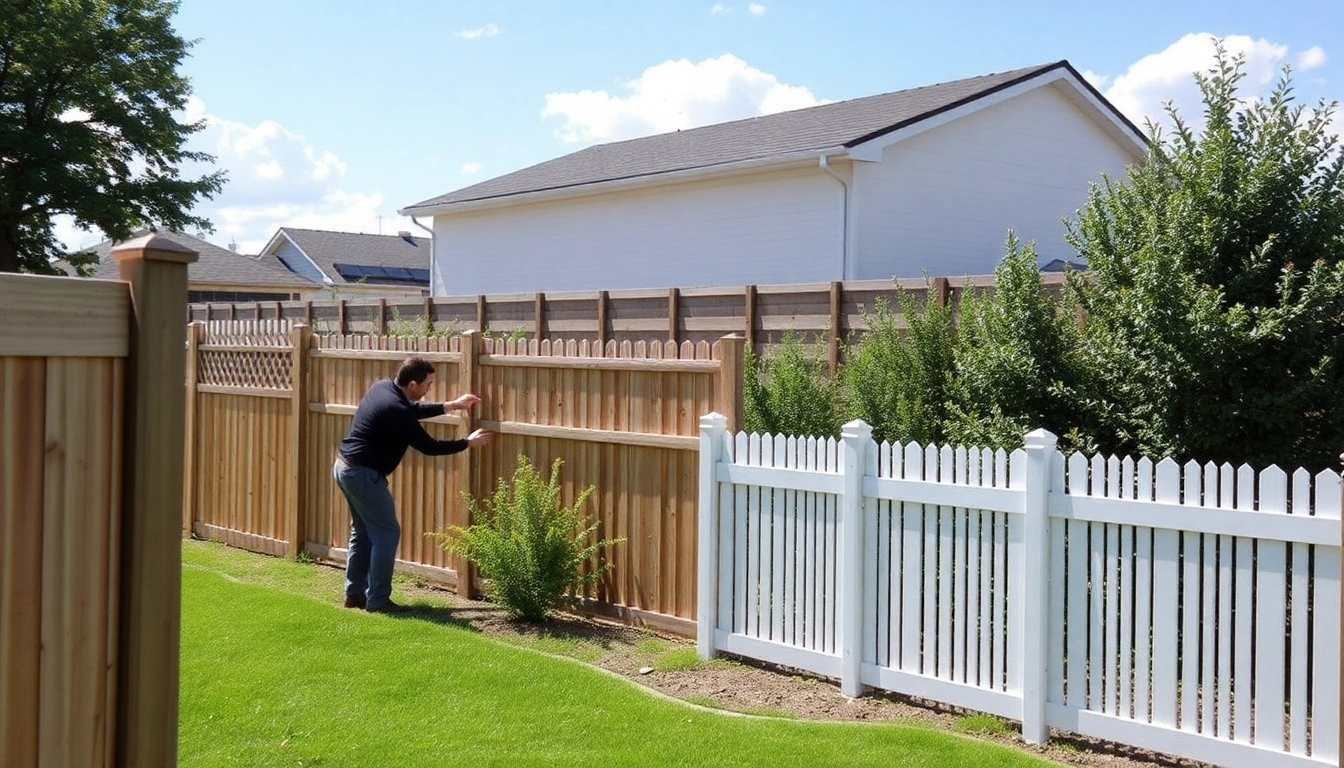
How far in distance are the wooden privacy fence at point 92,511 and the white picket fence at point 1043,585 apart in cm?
406

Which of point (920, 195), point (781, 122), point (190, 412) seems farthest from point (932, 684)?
point (781, 122)

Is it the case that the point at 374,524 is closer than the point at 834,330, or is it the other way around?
the point at 374,524

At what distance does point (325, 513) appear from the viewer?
10359mm

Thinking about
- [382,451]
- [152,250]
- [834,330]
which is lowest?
[382,451]

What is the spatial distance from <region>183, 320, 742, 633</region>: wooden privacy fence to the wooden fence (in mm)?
1721

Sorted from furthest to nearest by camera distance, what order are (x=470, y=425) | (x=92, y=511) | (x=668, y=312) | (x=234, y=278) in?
(x=234, y=278)
(x=668, y=312)
(x=470, y=425)
(x=92, y=511)

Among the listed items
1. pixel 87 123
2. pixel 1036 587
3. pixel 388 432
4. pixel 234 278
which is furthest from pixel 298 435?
pixel 234 278

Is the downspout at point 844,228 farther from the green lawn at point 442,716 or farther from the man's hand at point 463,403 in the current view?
the green lawn at point 442,716

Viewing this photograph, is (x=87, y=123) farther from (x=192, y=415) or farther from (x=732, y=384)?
(x=732, y=384)

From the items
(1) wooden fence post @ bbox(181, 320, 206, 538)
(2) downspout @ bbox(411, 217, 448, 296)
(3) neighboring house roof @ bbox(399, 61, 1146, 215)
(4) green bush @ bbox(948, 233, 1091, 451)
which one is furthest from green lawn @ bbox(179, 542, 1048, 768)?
(2) downspout @ bbox(411, 217, 448, 296)

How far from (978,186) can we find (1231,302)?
1193 cm

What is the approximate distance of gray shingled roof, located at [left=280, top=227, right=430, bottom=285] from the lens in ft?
145

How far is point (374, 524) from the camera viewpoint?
336 inches

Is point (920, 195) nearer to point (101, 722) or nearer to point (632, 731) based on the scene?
point (632, 731)
